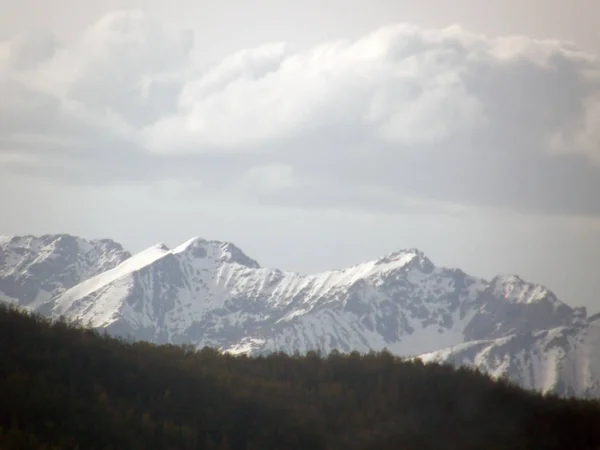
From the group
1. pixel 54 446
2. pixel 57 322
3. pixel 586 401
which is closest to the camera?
pixel 54 446

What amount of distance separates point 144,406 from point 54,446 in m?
7.21

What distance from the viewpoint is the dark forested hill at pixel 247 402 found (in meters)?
42.2

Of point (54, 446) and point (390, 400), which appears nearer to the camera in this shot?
point (54, 446)

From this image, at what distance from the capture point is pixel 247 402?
46812 millimetres

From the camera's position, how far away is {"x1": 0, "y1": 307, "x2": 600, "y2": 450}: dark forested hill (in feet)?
139

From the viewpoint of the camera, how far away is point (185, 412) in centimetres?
4553

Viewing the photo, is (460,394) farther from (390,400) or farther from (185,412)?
(185,412)

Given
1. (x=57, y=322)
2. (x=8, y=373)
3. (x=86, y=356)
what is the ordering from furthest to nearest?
(x=57, y=322)
(x=86, y=356)
(x=8, y=373)

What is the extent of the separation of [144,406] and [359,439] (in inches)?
379

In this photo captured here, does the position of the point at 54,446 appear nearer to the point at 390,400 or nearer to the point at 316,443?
the point at 316,443

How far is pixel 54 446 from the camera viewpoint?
38531mm

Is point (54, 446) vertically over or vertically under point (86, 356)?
under

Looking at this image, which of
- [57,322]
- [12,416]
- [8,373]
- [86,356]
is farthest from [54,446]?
[57,322]

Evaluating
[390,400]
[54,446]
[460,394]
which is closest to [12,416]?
[54,446]
